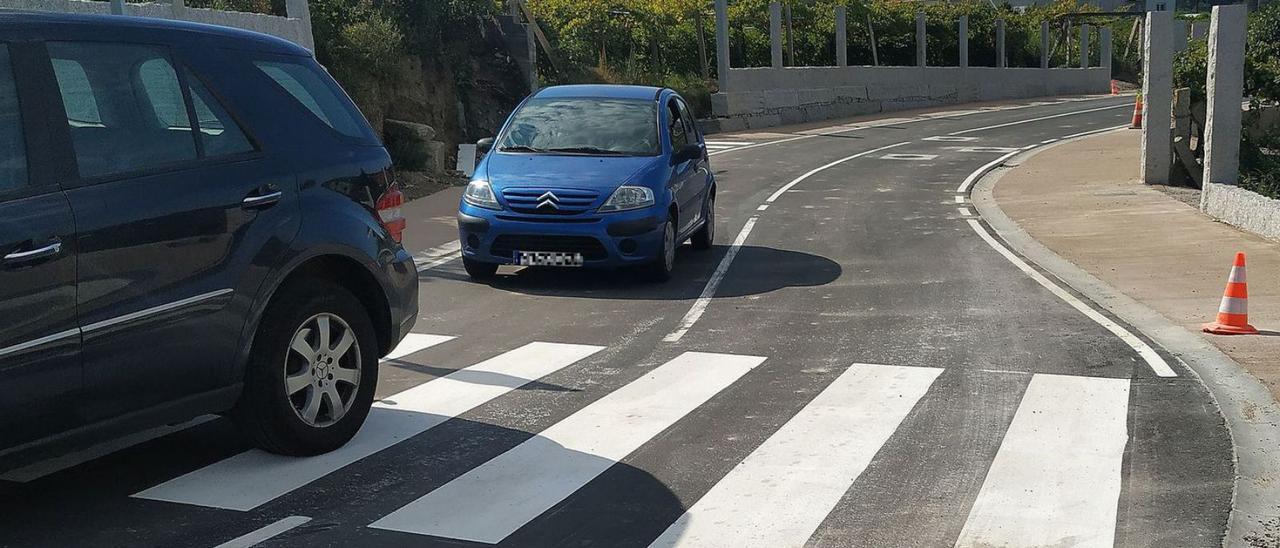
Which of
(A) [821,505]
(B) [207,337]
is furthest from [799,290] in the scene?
(B) [207,337]

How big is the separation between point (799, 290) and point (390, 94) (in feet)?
41.3

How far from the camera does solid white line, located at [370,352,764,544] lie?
5.15 metres

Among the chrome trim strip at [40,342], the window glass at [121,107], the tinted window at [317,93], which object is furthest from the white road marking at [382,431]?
the tinted window at [317,93]

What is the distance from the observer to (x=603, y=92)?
42.3 feet

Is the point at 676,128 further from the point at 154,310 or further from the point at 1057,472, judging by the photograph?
the point at 154,310

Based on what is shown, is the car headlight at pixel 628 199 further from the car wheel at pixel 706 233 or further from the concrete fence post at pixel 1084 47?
the concrete fence post at pixel 1084 47

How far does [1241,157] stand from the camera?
57.0 ft

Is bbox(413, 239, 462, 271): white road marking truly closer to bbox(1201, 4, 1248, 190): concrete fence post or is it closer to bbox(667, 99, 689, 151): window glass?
bbox(667, 99, 689, 151): window glass

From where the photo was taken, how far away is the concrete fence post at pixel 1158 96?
62.1ft

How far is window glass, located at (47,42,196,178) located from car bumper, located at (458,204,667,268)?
18.6 ft

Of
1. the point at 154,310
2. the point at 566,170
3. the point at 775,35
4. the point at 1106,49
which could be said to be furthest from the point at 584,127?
the point at 1106,49

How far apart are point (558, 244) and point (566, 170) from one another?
78 cm

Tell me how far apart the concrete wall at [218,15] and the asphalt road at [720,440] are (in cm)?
516

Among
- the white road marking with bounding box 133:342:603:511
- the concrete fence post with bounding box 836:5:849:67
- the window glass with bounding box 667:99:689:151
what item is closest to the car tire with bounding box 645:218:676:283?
the window glass with bounding box 667:99:689:151
